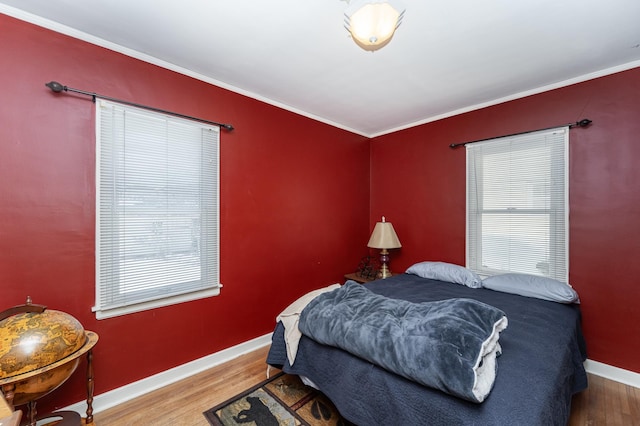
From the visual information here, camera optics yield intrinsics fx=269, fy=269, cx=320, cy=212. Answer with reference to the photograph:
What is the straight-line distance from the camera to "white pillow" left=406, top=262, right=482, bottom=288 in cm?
270

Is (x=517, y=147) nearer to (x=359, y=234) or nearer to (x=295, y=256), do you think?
(x=359, y=234)

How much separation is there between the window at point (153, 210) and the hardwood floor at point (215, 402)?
0.67 m

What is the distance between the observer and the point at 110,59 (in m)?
1.97

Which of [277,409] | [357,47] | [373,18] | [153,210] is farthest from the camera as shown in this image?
[153,210]

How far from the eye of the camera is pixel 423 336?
134cm

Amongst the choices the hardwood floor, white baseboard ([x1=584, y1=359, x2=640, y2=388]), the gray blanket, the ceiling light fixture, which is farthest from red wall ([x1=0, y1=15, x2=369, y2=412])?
white baseboard ([x1=584, y1=359, x2=640, y2=388])

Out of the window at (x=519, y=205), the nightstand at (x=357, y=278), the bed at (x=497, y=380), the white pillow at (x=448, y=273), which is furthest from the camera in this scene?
the nightstand at (x=357, y=278)

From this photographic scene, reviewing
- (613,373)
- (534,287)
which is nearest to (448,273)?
(534,287)

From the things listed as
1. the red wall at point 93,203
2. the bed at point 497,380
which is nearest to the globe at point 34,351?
the red wall at point 93,203

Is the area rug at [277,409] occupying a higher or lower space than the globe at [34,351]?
lower

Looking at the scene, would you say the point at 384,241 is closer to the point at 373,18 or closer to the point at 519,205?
the point at 519,205

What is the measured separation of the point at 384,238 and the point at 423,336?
2126 millimetres

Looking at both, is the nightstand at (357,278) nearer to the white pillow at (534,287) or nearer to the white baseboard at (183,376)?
the white pillow at (534,287)

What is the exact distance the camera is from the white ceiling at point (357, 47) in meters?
1.63
